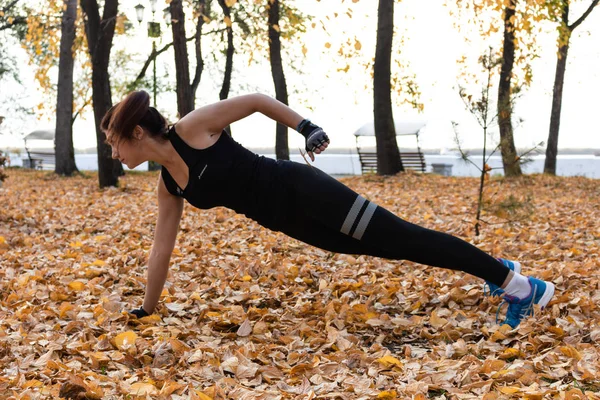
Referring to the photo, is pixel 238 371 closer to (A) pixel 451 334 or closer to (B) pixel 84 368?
(B) pixel 84 368

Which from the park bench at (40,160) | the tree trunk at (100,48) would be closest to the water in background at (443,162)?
the park bench at (40,160)

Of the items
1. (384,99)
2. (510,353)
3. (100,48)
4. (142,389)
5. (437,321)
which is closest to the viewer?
(142,389)

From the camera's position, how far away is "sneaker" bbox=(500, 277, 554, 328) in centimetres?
380

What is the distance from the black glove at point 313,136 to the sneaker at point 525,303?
137 cm

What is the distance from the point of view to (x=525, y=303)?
3.81 meters

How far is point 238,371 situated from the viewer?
3207 mm

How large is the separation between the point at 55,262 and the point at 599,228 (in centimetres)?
563

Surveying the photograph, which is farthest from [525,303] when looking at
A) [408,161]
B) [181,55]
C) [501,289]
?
[408,161]

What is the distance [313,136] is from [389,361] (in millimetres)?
1108

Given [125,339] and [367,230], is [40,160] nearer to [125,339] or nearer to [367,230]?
[125,339]

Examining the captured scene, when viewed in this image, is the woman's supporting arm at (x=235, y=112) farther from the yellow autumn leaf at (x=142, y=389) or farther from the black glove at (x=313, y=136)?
the yellow autumn leaf at (x=142, y=389)

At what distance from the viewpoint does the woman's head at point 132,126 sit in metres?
3.55

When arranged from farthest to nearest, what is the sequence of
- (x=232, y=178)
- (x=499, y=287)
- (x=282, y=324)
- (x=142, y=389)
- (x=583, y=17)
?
(x=583, y=17), (x=282, y=324), (x=499, y=287), (x=232, y=178), (x=142, y=389)

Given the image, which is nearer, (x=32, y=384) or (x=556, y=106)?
(x=32, y=384)
